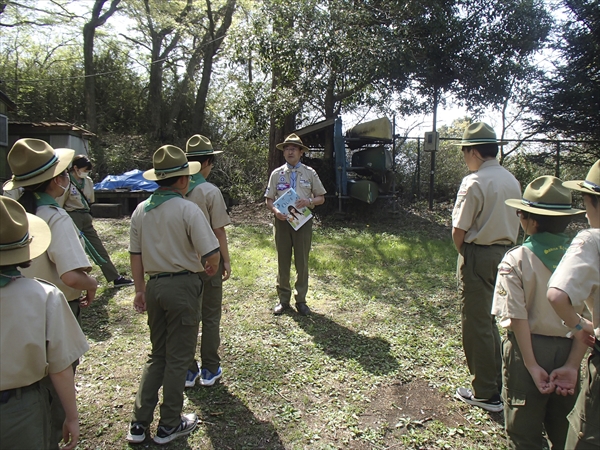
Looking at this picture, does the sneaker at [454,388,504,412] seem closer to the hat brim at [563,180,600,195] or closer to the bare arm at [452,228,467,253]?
the bare arm at [452,228,467,253]

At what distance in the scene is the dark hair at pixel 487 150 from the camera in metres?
3.16

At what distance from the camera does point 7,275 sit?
163 centimetres

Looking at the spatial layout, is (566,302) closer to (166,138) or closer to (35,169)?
(35,169)

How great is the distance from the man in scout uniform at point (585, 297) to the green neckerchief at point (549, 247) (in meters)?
0.21

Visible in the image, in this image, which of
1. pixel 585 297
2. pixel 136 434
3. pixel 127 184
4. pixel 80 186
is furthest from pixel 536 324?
pixel 127 184

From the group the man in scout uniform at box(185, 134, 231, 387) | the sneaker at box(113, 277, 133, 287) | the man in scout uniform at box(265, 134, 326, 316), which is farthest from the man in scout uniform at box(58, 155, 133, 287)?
the man in scout uniform at box(185, 134, 231, 387)

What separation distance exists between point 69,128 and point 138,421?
12.7m

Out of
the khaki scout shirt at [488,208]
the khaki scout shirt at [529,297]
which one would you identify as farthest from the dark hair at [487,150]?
the khaki scout shirt at [529,297]

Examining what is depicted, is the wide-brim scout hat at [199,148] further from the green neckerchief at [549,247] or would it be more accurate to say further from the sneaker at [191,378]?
the green neckerchief at [549,247]

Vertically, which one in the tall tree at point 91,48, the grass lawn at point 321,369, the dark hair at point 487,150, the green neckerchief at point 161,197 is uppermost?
the tall tree at point 91,48

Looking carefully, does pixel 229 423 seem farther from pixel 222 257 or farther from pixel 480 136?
pixel 480 136

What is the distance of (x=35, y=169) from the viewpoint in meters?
2.32

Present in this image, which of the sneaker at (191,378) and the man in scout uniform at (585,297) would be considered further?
the sneaker at (191,378)

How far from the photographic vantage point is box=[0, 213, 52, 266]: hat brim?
63.0 inches
